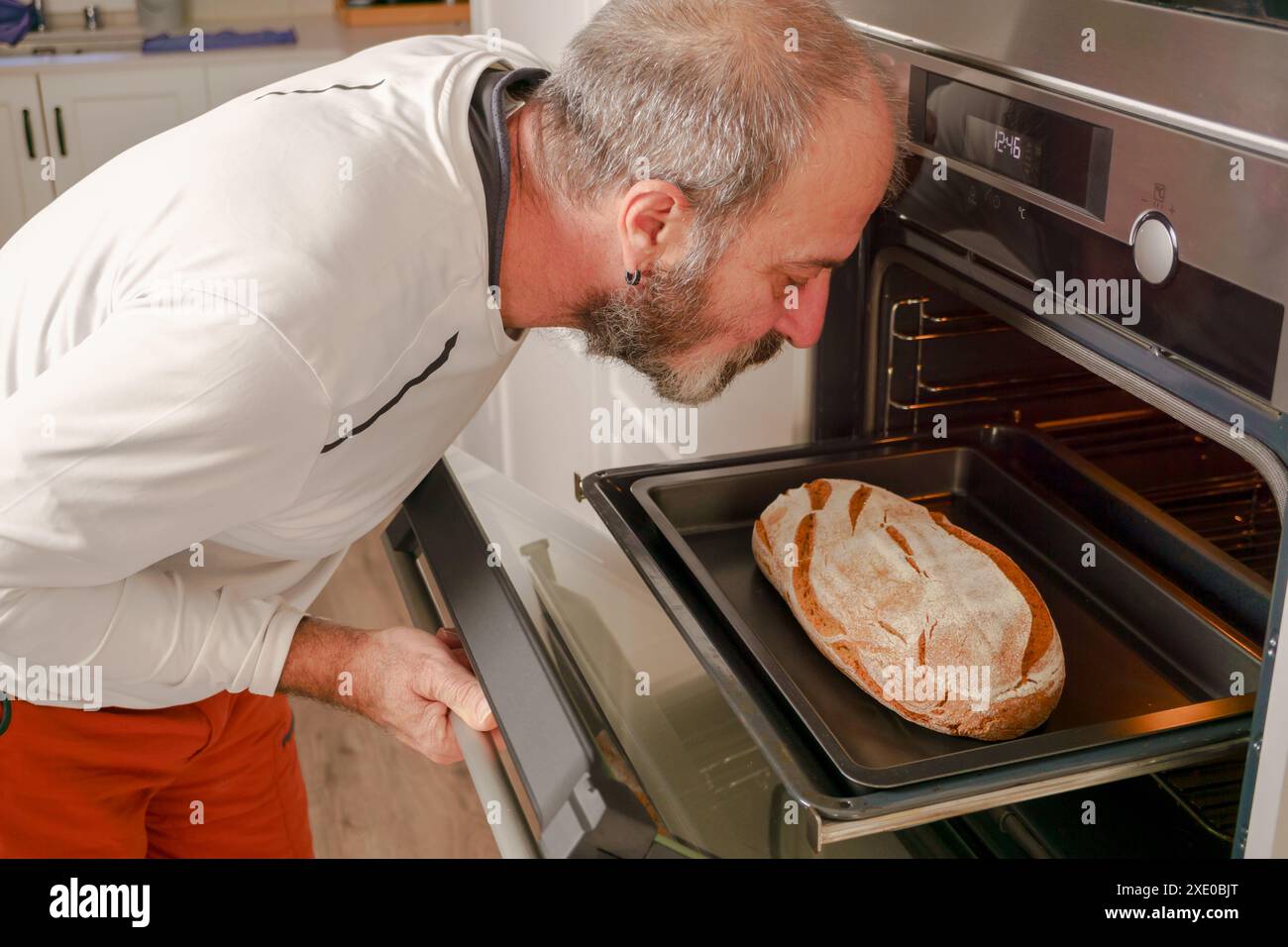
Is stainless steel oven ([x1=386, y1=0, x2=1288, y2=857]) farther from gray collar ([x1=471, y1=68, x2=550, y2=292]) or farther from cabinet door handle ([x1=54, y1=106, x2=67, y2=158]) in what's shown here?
cabinet door handle ([x1=54, y1=106, x2=67, y2=158])

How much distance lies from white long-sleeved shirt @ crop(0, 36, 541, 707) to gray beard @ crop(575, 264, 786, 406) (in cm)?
9

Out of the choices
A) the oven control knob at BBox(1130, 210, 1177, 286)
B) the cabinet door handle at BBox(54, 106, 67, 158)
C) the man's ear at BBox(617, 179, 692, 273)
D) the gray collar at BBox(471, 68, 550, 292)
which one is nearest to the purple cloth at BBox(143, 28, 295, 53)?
the cabinet door handle at BBox(54, 106, 67, 158)

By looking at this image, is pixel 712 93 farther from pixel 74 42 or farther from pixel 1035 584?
pixel 74 42

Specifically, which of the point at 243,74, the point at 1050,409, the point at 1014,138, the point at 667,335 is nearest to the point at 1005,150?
the point at 1014,138

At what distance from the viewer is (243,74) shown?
315 cm

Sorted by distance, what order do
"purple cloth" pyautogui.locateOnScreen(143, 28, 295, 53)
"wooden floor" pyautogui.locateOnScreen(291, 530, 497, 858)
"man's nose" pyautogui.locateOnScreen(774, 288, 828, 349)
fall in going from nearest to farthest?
"man's nose" pyautogui.locateOnScreen(774, 288, 828, 349) → "wooden floor" pyautogui.locateOnScreen(291, 530, 497, 858) → "purple cloth" pyautogui.locateOnScreen(143, 28, 295, 53)

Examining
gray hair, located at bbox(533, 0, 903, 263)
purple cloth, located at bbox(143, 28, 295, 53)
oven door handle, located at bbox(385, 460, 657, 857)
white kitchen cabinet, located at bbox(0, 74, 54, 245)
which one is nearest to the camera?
oven door handle, located at bbox(385, 460, 657, 857)

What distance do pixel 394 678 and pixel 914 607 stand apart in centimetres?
43

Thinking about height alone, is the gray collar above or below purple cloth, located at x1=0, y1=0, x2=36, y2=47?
below

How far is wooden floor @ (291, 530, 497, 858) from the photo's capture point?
1.97 metres

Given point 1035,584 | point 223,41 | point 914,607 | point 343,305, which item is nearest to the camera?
point 343,305

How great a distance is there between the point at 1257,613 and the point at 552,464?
128 centimetres
